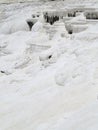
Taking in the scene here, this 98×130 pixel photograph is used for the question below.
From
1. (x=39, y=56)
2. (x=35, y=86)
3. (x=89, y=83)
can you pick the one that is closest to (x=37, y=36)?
(x=39, y=56)

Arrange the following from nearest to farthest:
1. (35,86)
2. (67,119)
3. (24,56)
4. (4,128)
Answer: (67,119), (4,128), (35,86), (24,56)

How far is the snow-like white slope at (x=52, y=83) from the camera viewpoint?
152 inches

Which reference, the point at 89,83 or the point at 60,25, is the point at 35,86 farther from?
the point at 60,25

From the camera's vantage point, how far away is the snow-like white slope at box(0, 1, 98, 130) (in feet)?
12.7

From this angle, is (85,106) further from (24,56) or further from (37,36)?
(37,36)

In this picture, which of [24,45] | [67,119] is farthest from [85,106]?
[24,45]

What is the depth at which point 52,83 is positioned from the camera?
195 inches

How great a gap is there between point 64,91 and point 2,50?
3.99m

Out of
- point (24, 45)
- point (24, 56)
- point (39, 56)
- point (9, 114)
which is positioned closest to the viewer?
point (9, 114)

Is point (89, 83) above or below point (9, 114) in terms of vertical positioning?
above

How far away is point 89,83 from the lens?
14.8ft

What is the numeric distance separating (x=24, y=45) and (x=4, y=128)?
164 inches

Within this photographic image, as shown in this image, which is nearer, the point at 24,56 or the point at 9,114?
the point at 9,114

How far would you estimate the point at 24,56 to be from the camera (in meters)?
6.89
